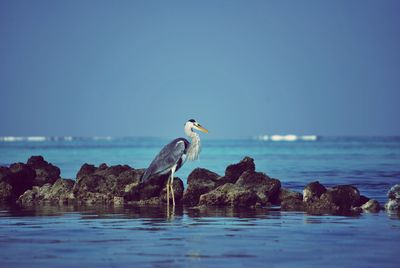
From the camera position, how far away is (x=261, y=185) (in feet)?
89.7

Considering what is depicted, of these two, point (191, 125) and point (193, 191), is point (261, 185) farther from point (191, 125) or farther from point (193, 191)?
point (191, 125)

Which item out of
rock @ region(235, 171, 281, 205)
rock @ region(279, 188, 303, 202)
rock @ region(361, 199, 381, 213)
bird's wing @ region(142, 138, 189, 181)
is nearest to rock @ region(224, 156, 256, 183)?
rock @ region(235, 171, 281, 205)

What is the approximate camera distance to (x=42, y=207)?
2598 centimetres

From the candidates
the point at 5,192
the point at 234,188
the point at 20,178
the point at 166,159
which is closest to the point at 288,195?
the point at 234,188

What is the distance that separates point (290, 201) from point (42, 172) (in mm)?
11805

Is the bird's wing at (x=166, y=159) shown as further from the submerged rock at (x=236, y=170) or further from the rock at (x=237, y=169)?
the rock at (x=237, y=169)

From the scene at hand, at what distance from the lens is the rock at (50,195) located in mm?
28320

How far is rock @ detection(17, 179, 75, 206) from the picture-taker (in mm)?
28320

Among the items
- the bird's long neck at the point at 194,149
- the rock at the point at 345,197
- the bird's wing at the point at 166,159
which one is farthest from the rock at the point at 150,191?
the rock at the point at 345,197

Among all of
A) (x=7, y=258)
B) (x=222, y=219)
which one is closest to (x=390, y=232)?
(x=222, y=219)

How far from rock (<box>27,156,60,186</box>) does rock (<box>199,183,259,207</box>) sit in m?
8.89

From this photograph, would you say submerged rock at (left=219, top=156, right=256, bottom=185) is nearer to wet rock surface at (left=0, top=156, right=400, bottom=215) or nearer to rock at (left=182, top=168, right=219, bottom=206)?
wet rock surface at (left=0, top=156, right=400, bottom=215)

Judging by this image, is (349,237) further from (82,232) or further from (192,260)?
(82,232)

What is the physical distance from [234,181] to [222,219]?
7.92 m
